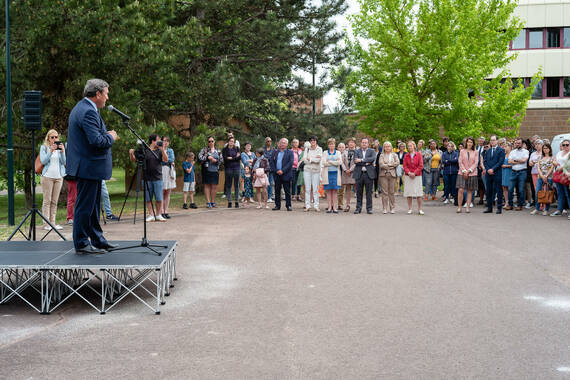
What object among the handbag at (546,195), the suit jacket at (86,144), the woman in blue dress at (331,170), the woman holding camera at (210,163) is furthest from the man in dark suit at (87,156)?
the handbag at (546,195)

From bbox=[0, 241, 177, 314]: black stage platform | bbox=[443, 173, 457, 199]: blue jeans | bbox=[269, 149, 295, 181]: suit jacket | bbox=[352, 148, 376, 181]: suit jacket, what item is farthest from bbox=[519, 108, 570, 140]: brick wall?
bbox=[0, 241, 177, 314]: black stage platform

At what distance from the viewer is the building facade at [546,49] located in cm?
3916

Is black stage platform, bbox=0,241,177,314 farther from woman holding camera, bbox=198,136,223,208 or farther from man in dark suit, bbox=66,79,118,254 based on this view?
woman holding camera, bbox=198,136,223,208

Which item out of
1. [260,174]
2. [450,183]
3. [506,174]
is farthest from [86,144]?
[450,183]

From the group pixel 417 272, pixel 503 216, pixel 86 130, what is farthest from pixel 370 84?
pixel 86 130

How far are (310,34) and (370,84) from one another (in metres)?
7.58

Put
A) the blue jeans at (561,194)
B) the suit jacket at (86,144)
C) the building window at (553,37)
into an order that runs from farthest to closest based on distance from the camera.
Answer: the building window at (553,37) → the blue jeans at (561,194) → the suit jacket at (86,144)

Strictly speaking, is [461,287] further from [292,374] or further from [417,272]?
[292,374]

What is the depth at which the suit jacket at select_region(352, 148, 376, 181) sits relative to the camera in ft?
52.0

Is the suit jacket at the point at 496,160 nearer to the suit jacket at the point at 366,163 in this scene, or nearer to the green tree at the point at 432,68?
the suit jacket at the point at 366,163

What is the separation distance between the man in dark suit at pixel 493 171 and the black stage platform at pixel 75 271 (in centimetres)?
1100

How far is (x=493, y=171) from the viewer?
608 inches

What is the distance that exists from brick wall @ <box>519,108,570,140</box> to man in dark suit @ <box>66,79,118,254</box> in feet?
117

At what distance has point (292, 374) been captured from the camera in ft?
13.2
